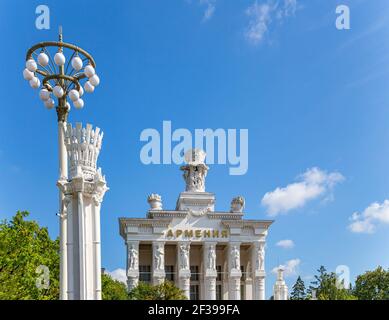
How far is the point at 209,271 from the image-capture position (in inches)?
1997

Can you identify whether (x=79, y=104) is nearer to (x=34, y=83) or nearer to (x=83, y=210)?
(x=34, y=83)

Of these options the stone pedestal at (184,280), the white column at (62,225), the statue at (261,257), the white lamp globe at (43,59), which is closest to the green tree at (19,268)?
the white column at (62,225)

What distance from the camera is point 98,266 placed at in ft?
46.5

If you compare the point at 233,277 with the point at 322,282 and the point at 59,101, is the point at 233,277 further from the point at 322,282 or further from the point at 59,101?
the point at 59,101

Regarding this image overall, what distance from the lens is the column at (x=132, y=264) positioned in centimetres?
4862

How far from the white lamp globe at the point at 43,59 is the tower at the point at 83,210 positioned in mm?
3292

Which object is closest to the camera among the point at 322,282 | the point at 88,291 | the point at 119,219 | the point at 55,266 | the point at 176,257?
the point at 88,291

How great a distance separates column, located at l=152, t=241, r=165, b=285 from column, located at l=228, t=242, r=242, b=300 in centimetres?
572

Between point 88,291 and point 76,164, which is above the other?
point 76,164

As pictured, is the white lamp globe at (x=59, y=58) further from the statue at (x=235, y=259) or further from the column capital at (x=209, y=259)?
the statue at (x=235, y=259)

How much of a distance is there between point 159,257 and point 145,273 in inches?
134
